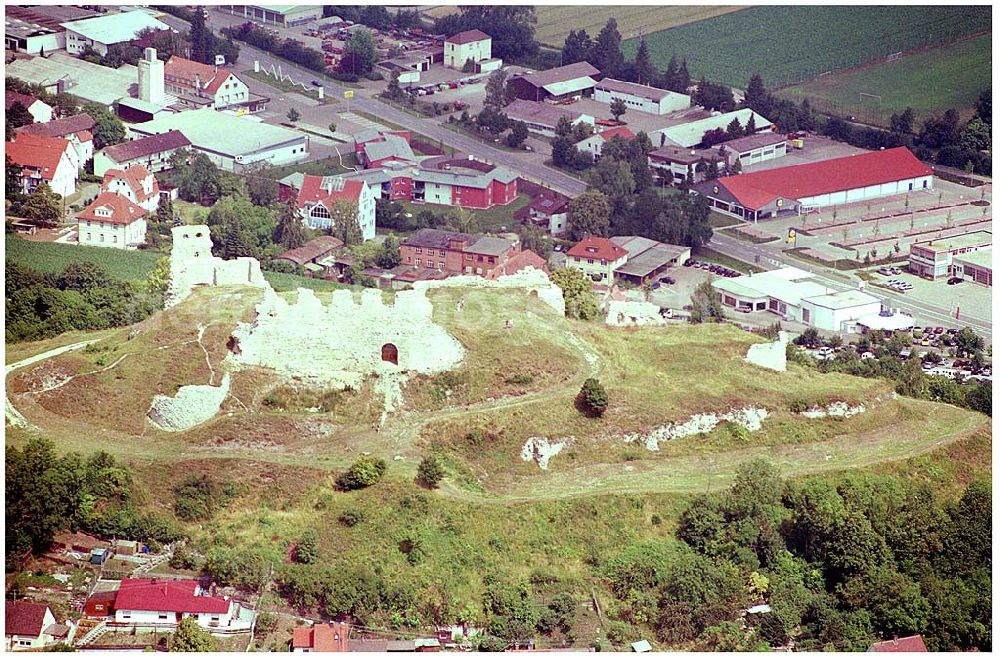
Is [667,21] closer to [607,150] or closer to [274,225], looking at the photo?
[607,150]

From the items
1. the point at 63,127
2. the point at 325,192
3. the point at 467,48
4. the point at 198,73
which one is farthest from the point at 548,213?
the point at 467,48

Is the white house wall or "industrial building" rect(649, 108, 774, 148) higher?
"industrial building" rect(649, 108, 774, 148)

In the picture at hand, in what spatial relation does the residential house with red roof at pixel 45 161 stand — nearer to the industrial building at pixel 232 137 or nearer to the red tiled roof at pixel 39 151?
the red tiled roof at pixel 39 151

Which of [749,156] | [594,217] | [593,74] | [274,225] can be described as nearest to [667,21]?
[593,74]

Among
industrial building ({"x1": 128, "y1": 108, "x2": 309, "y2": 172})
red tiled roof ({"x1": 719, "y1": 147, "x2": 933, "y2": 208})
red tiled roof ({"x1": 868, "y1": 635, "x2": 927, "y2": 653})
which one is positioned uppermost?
industrial building ({"x1": 128, "y1": 108, "x2": 309, "y2": 172})

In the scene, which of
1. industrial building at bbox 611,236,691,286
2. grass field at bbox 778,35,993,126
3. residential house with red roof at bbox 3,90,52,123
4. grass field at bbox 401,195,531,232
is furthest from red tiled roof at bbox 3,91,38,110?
grass field at bbox 778,35,993,126

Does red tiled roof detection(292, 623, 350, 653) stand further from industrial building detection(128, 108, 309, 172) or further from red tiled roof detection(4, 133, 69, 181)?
industrial building detection(128, 108, 309, 172)
